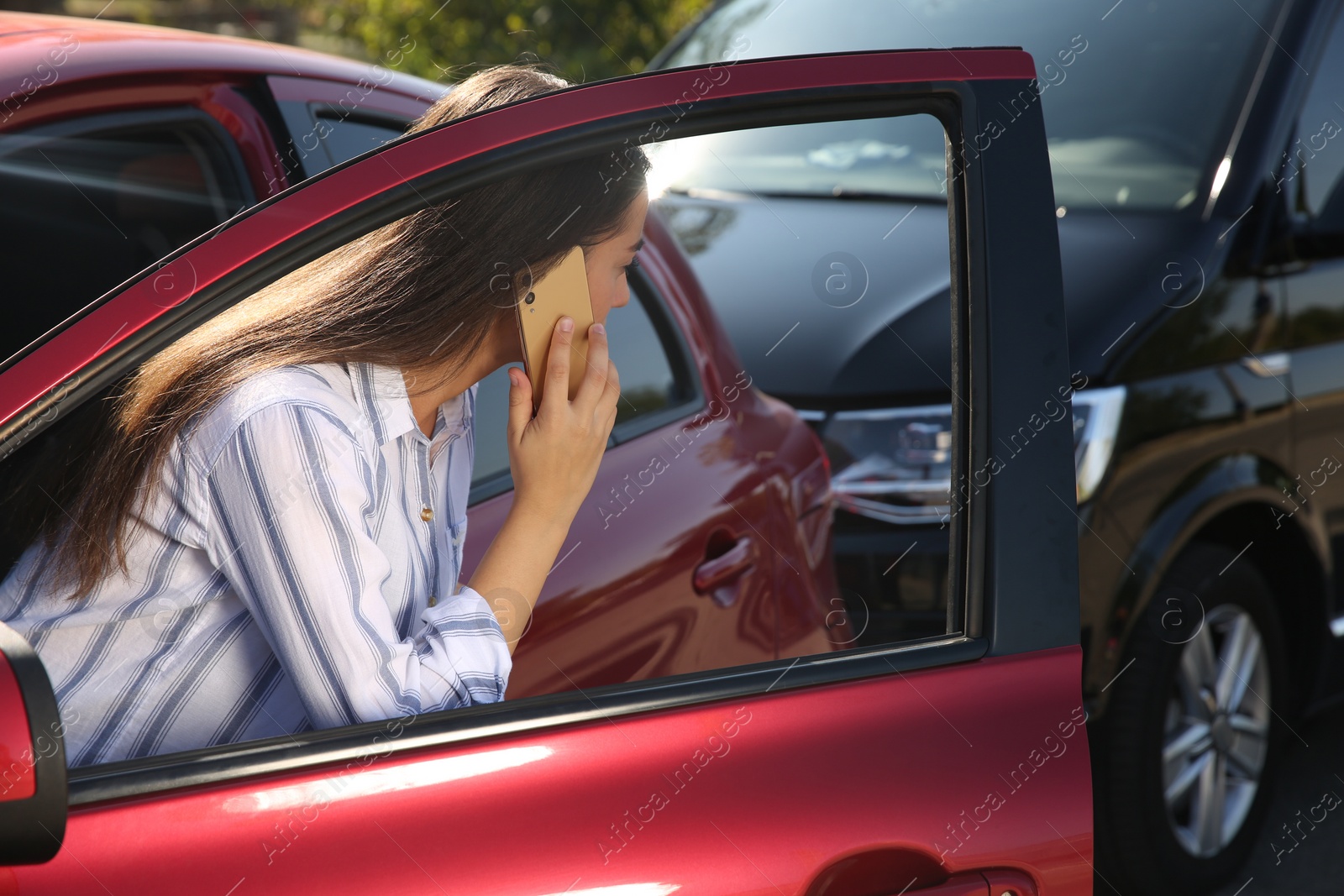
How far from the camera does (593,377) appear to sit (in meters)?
1.31

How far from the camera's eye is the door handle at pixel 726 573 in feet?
6.80

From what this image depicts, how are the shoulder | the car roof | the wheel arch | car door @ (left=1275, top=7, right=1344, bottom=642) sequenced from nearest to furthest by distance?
the shoulder → the car roof → the wheel arch → car door @ (left=1275, top=7, right=1344, bottom=642)

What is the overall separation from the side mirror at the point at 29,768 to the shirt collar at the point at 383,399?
0.44m

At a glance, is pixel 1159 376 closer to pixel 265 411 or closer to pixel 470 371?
pixel 470 371

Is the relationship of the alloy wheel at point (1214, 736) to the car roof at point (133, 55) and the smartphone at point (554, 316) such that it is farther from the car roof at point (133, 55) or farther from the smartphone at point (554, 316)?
the car roof at point (133, 55)

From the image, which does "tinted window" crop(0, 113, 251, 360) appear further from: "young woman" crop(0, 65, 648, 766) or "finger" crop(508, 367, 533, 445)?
"finger" crop(508, 367, 533, 445)

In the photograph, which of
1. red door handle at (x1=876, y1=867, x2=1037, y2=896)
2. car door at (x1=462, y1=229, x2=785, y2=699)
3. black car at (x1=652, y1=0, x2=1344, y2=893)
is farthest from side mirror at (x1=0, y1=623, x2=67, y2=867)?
black car at (x1=652, y1=0, x2=1344, y2=893)

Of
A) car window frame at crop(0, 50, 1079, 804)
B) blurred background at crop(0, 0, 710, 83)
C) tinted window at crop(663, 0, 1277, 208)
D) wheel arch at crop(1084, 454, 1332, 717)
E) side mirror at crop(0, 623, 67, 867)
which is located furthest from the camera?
blurred background at crop(0, 0, 710, 83)

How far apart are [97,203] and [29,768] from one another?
160 cm

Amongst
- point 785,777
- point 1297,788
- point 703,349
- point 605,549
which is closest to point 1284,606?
point 1297,788

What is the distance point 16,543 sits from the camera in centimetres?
147

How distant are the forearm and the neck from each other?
0.60ft

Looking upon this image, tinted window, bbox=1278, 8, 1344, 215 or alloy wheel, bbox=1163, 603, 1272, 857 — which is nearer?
alloy wheel, bbox=1163, 603, 1272, 857

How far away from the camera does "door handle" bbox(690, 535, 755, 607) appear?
2.07 metres
